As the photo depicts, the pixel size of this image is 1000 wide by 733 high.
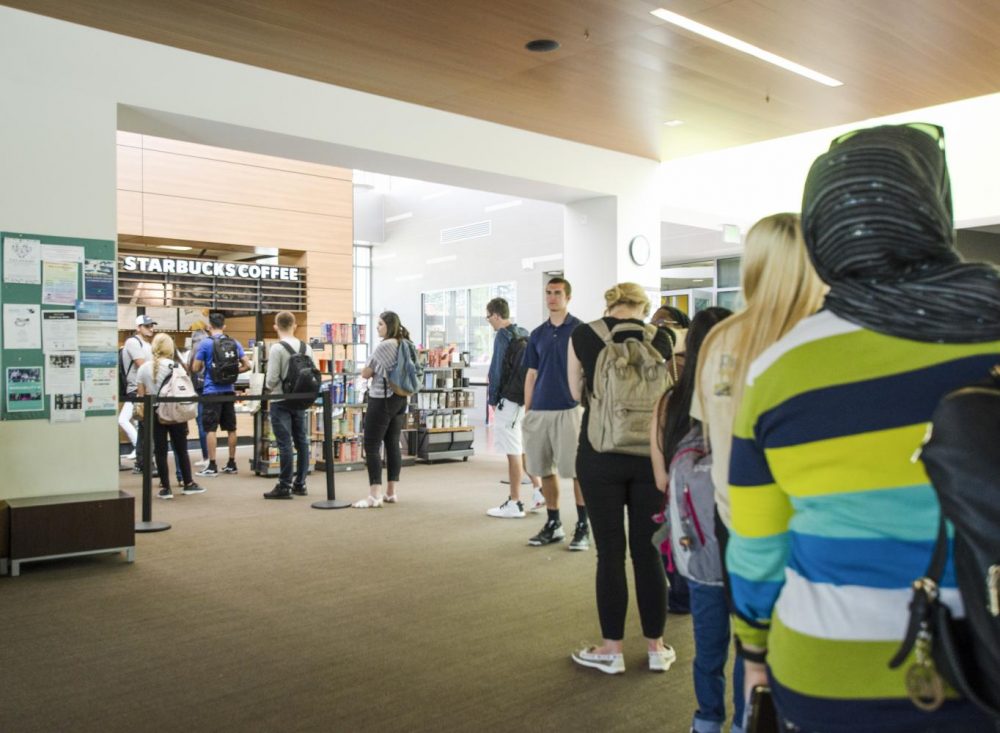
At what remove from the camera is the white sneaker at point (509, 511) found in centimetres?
669

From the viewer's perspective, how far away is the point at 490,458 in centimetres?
1060


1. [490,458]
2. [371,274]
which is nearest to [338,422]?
[490,458]

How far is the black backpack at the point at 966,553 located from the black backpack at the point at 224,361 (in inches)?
337

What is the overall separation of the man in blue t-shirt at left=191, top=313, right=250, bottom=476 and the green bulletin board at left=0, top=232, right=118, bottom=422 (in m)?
3.50

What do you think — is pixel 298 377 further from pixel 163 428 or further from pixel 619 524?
pixel 619 524

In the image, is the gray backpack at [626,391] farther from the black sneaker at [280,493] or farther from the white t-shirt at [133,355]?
the white t-shirt at [133,355]

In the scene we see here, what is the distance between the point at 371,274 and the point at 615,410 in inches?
675

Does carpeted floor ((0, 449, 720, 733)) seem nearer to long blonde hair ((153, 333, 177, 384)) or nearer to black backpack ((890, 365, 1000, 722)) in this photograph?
long blonde hair ((153, 333, 177, 384))

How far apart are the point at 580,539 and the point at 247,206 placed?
27.9ft

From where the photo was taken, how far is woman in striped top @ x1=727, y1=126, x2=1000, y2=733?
1118 millimetres

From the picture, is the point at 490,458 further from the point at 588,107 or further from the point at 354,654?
the point at 354,654

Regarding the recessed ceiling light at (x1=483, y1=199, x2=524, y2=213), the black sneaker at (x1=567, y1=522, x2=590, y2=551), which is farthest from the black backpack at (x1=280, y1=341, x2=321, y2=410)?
the recessed ceiling light at (x1=483, y1=199, x2=524, y2=213)

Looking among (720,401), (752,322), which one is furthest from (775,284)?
(720,401)

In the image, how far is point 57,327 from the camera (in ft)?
17.5
